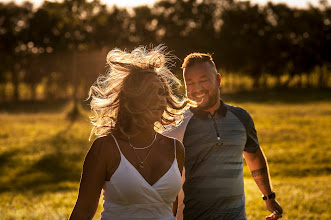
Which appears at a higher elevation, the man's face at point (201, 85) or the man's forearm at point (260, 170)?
the man's face at point (201, 85)

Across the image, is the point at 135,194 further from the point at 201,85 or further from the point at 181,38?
the point at 181,38

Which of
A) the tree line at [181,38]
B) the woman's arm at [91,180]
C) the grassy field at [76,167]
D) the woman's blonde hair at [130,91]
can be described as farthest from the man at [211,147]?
the tree line at [181,38]

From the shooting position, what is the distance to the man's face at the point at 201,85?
206 inches

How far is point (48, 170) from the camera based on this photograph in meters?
18.5

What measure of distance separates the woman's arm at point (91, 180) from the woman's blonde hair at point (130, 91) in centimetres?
25

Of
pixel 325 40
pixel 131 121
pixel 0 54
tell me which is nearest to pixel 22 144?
pixel 131 121

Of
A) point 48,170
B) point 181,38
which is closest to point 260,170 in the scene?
point 48,170

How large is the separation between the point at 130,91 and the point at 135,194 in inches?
25.6

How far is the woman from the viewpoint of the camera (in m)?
3.12

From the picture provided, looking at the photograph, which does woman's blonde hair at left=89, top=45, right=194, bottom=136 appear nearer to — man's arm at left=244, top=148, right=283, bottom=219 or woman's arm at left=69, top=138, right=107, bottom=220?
woman's arm at left=69, top=138, right=107, bottom=220

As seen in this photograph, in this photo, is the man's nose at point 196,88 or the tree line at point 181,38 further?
the tree line at point 181,38

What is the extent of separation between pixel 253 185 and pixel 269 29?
72.7m

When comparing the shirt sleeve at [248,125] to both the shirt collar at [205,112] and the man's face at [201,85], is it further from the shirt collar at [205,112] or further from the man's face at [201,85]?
the man's face at [201,85]

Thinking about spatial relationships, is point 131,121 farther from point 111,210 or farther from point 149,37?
point 149,37
